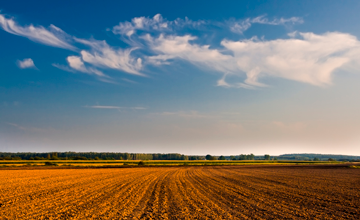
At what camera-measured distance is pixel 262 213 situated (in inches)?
493

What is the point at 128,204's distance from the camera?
14.9m

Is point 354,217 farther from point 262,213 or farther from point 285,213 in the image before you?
point 262,213

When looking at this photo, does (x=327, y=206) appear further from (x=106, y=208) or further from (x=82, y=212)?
(x=82, y=212)

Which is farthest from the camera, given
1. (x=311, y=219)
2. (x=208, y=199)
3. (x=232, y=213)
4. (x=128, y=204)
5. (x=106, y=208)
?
(x=208, y=199)

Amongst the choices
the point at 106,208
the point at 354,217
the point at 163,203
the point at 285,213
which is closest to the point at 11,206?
the point at 106,208

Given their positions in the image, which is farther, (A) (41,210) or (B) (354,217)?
(A) (41,210)

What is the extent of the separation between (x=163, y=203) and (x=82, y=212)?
184 inches

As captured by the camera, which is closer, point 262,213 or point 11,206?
point 262,213

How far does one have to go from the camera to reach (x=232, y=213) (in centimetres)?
1249

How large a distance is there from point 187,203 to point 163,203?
1.44 m

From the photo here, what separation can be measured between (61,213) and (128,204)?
373 centimetres

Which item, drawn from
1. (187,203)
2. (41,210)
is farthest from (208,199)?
(41,210)

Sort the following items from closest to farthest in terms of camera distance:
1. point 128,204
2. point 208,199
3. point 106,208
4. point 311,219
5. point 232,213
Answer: point 311,219
point 232,213
point 106,208
point 128,204
point 208,199

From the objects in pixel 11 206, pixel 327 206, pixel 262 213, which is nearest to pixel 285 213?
pixel 262 213
